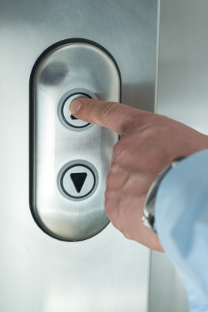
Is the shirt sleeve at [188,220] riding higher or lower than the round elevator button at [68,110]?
lower

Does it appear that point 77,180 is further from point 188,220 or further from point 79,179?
point 188,220

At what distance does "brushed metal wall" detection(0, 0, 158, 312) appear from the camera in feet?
0.93

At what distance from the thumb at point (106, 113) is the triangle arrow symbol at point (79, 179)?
64mm

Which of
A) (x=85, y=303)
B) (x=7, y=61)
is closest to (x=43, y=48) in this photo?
(x=7, y=61)

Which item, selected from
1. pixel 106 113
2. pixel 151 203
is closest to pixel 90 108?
pixel 106 113

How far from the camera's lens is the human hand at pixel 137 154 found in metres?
0.23

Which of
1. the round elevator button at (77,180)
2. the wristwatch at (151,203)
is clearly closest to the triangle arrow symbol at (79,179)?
the round elevator button at (77,180)

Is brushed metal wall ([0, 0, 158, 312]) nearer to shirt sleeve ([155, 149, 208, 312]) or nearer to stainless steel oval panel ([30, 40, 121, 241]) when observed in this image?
stainless steel oval panel ([30, 40, 121, 241])

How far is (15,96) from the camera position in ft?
0.95

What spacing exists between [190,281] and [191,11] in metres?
0.34

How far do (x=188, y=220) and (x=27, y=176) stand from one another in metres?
0.18

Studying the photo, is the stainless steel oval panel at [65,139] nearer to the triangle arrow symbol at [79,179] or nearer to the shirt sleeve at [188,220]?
the triangle arrow symbol at [79,179]

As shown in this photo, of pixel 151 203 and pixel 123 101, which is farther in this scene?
pixel 123 101

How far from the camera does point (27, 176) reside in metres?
0.30
